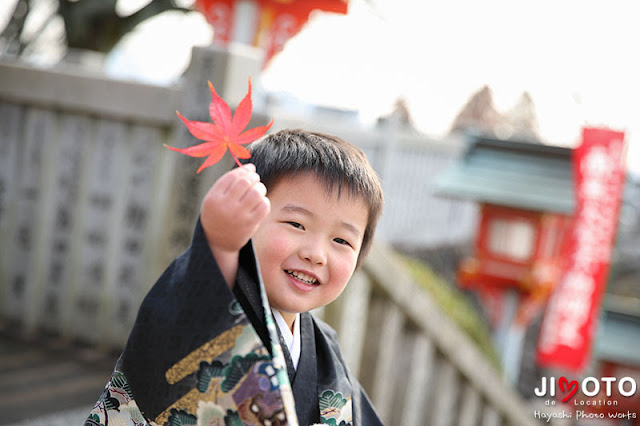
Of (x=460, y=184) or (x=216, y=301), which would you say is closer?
(x=216, y=301)

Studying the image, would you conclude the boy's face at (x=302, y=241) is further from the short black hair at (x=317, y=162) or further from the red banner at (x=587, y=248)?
the red banner at (x=587, y=248)

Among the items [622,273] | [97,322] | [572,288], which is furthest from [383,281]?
[622,273]

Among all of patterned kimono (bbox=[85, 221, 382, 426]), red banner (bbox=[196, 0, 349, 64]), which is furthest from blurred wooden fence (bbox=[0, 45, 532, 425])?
red banner (bbox=[196, 0, 349, 64])

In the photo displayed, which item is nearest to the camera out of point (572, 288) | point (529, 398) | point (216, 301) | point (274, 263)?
point (216, 301)

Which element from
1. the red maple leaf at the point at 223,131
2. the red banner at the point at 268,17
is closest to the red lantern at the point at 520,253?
the red banner at the point at 268,17

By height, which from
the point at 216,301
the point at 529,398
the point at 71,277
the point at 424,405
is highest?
the point at 216,301

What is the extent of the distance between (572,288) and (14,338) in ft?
13.8

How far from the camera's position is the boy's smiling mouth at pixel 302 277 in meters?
1.22

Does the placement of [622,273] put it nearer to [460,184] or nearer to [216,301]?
[460,184]

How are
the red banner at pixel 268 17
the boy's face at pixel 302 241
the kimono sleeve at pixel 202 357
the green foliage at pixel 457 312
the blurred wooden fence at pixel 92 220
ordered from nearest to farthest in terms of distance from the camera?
the kimono sleeve at pixel 202 357, the boy's face at pixel 302 241, the blurred wooden fence at pixel 92 220, the red banner at pixel 268 17, the green foliage at pixel 457 312

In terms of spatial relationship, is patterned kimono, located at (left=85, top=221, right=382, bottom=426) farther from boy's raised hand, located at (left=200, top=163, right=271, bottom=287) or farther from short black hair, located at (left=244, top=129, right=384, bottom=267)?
short black hair, located at (left=244, top=129, right=384, bottom=267)

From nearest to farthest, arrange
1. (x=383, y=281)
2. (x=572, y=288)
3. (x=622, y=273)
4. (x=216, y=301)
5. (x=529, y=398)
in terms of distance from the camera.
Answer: (x=216, y=301) → (x=383, y=281) → (x=572, y=288) → (x=529, y=398) → (x=622, y=273)

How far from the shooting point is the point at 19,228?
3393 millimetres

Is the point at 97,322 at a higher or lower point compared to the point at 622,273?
lower
